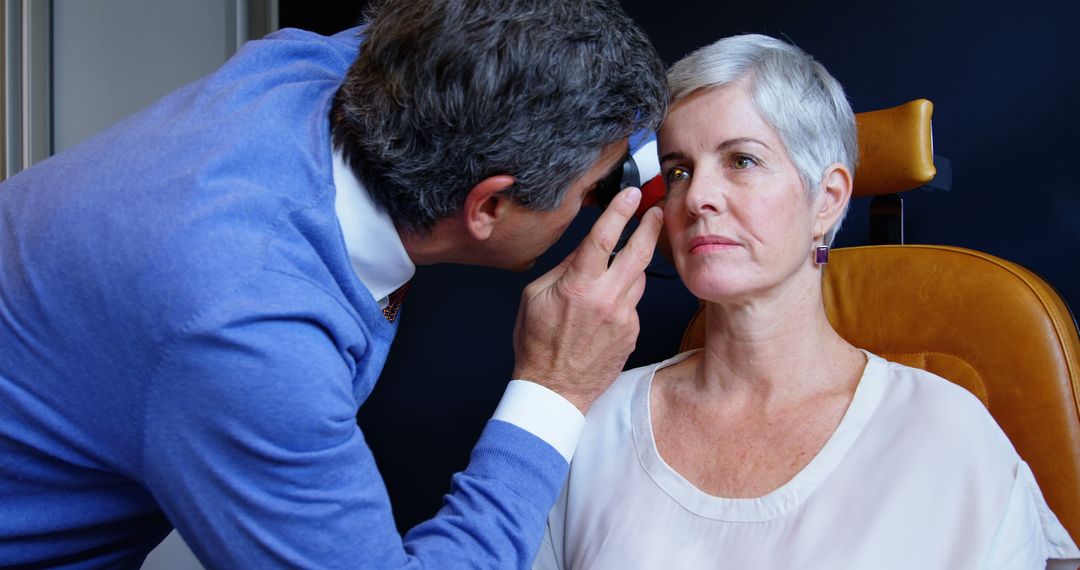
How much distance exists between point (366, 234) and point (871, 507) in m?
0.77

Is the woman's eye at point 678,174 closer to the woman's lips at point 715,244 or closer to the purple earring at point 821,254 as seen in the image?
the woman's lips at point 715,244

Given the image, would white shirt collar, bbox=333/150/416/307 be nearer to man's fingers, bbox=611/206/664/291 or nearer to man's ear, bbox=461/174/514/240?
man's ear, bbox=461/174/514/240

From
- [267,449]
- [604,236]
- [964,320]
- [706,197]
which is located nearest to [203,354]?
[267,449]

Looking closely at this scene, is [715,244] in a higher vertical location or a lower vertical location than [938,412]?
higher

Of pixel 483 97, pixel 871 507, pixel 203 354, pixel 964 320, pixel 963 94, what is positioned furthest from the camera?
pixel 963 94

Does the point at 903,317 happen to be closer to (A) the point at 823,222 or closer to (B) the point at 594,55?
(A) the point at 823,222

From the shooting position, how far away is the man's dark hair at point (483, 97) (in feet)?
3.24

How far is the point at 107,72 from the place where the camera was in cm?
246

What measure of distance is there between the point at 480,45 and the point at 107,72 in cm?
190

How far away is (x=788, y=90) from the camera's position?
134 cm

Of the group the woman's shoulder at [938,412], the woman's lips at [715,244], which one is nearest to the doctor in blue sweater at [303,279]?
the woman's lips at [715,244]

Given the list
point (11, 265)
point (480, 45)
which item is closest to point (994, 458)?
point (480, 45)

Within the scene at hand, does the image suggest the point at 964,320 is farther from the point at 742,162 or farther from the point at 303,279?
the point at 303,279

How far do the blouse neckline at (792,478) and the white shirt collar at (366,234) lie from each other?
528 millimetres
